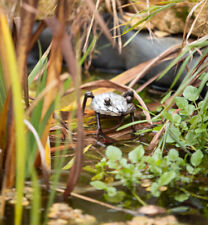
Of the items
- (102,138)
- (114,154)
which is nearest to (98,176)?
(114,154)

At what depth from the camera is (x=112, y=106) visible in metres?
1.69

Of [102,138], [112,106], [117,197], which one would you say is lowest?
[117,197]

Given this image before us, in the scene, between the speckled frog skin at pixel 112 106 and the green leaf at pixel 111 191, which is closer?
the green leaf at pixel 111 191

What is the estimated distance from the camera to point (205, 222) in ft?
3.21

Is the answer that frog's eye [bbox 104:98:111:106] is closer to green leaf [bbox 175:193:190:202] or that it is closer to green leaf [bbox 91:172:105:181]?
green leaf [bbox 91:172:105:181]

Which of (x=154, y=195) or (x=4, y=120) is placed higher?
(x=4, y=120)

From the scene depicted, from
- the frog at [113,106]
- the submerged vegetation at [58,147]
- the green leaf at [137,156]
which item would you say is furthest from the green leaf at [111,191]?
the frog at [113,106]

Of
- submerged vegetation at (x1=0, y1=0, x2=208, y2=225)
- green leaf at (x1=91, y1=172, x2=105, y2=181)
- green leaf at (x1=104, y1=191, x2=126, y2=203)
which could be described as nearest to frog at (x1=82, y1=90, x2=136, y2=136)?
submerged vegetation at (x1=0, y1=0, x2=208, y2=225)

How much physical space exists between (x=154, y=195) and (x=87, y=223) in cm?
21

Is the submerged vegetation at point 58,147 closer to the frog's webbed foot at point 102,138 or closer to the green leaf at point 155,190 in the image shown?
the green leaf at point 155,190

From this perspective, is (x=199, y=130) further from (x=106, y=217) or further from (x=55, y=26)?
(x=55, y=26)

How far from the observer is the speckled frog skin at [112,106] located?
5.47 ft

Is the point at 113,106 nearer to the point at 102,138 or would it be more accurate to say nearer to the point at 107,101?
the point at 107,101

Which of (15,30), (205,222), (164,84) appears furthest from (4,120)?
(164,84)
